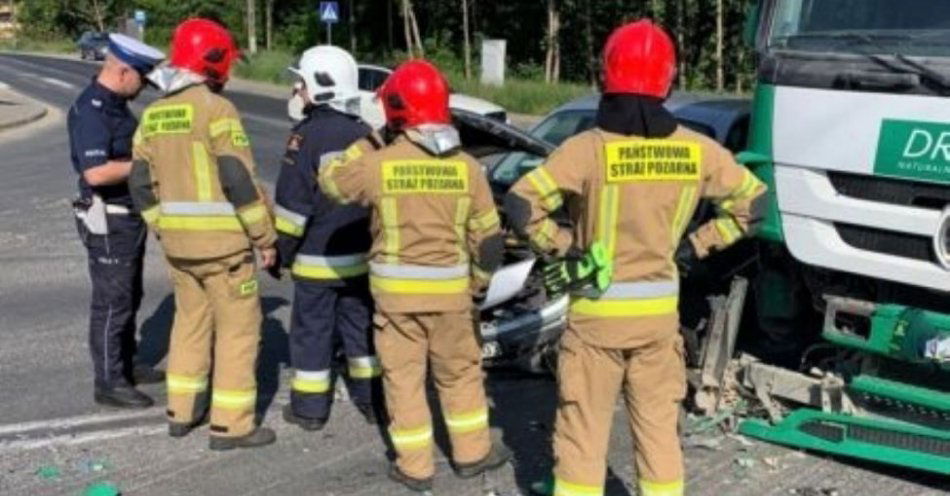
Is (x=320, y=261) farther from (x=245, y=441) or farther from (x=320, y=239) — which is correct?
(x=245, y=441)

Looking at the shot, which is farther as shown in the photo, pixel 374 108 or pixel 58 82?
pixel 58 82

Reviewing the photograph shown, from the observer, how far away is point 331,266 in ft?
17.2

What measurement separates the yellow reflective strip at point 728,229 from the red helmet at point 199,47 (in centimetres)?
239

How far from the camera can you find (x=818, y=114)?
15.8 ft

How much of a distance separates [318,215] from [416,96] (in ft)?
3.23

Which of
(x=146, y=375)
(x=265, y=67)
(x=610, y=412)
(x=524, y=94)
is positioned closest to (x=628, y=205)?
Answer: (x=610, y=412)

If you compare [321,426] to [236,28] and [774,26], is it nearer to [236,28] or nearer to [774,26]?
[774,26]

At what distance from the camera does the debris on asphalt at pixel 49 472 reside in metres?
4.76

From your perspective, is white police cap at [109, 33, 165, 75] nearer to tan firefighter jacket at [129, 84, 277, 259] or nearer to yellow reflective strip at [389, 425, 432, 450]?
tan firefighter jacket at [129, 84, 277, 259]

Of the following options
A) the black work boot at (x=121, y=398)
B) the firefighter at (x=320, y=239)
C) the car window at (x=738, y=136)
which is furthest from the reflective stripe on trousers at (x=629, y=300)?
the car window at (x=738, y=136)

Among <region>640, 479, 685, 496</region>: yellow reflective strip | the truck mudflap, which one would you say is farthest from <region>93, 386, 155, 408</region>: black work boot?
the truck mudflap

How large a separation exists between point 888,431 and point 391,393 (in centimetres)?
213

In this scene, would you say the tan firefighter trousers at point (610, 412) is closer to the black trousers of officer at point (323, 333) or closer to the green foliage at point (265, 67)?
the black trousers of officer at point (323, 333)

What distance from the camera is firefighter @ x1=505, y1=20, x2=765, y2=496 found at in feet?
12.2
